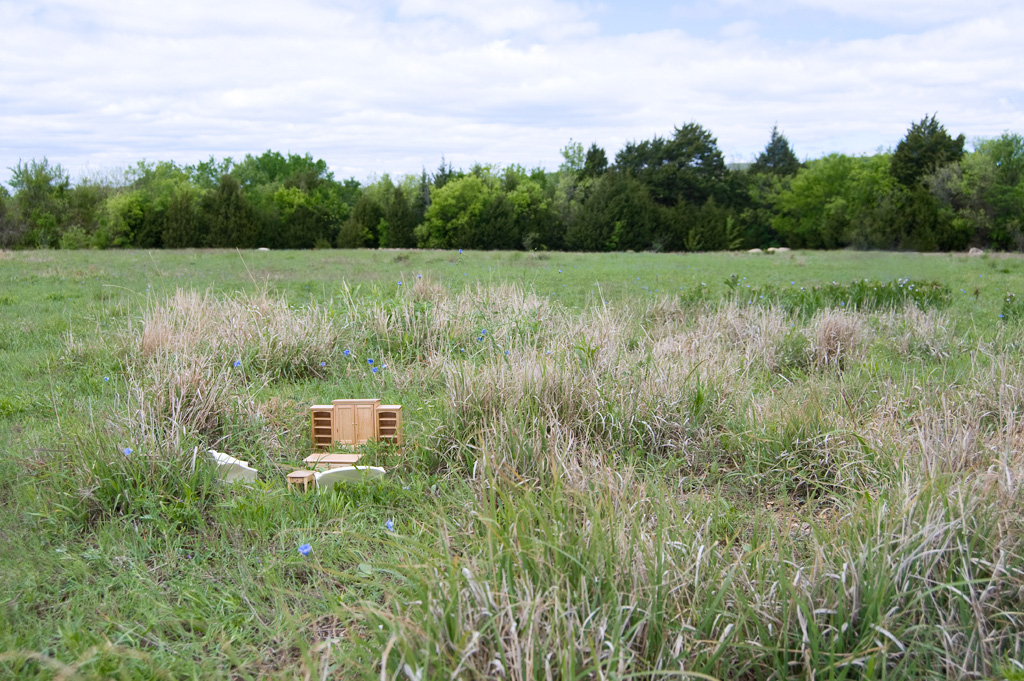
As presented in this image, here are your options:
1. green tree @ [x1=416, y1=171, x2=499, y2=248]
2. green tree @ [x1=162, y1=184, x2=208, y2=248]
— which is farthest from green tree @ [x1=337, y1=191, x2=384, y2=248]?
green tree @ [x1=162, y1=184, x2=208, y2=248]

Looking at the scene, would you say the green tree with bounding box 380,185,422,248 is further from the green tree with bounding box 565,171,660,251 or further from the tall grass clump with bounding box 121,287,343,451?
the tall grass clump with bounding box 121,287,343,451

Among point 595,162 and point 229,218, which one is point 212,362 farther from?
point 595,162

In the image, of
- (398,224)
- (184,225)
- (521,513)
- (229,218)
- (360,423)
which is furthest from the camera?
(398,224)

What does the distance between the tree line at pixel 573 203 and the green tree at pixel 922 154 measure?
0.08 m

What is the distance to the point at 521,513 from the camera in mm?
2502

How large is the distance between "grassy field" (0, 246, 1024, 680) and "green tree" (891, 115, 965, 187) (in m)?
28.8

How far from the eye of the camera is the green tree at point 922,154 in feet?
102

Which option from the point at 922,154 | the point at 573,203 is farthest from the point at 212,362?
the point at 573,203

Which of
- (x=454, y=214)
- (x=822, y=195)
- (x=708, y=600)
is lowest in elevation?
(x=708, y=600)

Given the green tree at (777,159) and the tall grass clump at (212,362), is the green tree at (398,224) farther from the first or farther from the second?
the tall grass clump at (212,362)

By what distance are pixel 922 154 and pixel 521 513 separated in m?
35.6

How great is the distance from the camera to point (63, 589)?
2.59 m

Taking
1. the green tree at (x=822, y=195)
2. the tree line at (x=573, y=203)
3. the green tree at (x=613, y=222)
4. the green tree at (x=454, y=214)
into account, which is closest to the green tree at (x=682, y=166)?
the tree line at (x=573, y=203)

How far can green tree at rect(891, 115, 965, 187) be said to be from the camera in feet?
102
